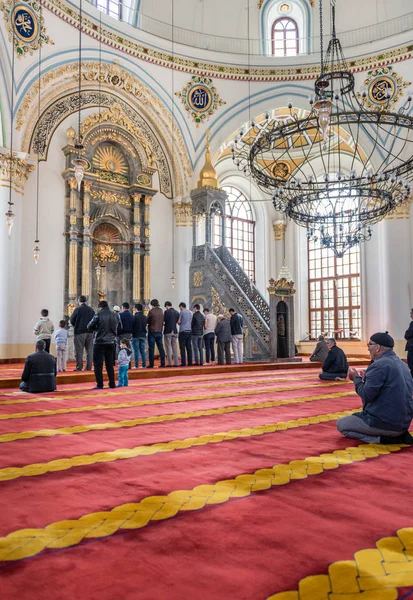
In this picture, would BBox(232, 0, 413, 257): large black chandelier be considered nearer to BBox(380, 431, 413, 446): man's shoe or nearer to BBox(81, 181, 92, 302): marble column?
BBox(81, 181, 92, 302): marble column

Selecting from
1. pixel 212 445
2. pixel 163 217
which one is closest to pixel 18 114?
pixel 163 217

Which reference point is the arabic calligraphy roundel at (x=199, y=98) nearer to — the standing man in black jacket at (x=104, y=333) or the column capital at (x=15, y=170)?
the column capital at (x=15, y=170)

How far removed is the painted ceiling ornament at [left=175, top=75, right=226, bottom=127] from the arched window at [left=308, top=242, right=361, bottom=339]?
5.84 meters

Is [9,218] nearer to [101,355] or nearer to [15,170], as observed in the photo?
[15,170]

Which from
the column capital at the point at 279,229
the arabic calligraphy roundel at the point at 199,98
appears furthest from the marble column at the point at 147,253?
the column capital at the point at 279,229

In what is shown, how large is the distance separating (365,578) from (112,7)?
15.0 meters

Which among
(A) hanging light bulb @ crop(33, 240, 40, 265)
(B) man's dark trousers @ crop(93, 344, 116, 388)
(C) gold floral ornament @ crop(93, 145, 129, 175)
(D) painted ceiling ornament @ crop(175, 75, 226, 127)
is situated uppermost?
(D) painted ceiling ornament @ crop(175, 75, 226, 127)

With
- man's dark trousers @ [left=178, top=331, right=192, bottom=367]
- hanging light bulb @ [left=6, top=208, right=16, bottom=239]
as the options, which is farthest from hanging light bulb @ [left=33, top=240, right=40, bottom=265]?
man's dark trousers @ [left=178, top=331, right=192, bottom=367]

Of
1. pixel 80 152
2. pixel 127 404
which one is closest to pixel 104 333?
pixel 127 404

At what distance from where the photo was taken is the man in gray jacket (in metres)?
10.4

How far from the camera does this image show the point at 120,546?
1701mm

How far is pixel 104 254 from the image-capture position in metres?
12.8

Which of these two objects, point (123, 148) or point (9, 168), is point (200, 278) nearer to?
point (123, 148)

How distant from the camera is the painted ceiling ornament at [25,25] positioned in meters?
11.0
